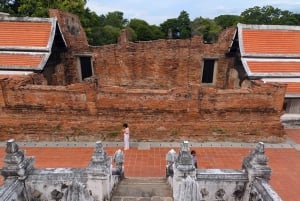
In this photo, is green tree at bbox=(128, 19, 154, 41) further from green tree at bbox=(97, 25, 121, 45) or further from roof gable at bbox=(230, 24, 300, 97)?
roof gable at bbox=(230, 24, 300, 97)

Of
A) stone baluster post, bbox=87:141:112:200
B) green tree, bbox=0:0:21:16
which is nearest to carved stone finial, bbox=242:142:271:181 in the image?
stone baluster post, bbox=87:141:112:200

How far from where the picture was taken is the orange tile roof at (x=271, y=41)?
15.2 metres

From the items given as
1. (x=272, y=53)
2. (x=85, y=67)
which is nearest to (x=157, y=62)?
(x=85, y=67)

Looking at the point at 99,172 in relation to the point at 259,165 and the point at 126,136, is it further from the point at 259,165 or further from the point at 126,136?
the point at 126,136

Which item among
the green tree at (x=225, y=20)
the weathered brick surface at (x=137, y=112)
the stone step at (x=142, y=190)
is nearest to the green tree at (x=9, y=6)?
the weathered brick surface at (x=137, y=112)

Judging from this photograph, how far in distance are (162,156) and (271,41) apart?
9.61m

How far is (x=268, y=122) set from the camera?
12.5 metres

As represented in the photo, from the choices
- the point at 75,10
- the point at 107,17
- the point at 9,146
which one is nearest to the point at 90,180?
the point at 9,146

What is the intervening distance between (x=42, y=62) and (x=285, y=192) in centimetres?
1222

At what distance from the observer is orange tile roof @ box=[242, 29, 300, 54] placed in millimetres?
15211

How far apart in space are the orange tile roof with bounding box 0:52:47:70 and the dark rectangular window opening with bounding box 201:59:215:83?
10.3 m

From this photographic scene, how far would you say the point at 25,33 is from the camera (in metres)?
15.4

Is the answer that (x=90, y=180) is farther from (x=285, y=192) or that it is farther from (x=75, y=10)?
(x=75, y=10)

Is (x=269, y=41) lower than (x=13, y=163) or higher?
higher
